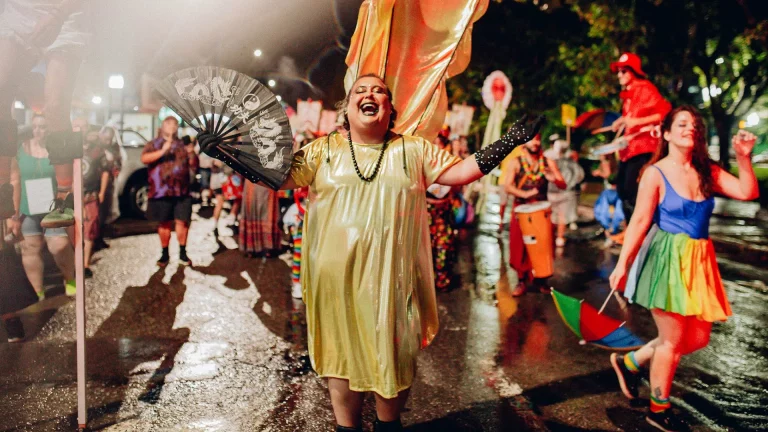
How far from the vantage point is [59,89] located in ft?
12.3

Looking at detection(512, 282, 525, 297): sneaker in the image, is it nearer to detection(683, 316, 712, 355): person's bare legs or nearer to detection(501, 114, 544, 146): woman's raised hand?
detection(683, 316, 712, 355): person's bare legs

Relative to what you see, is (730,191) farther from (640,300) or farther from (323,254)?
(323,254)

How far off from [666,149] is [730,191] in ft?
1.52

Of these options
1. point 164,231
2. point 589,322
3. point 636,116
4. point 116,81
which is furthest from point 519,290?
point 116,81

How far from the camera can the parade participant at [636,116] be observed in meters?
6.29

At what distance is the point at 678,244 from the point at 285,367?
2.89 meters

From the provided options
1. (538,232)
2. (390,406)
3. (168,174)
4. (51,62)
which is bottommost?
(390,406)

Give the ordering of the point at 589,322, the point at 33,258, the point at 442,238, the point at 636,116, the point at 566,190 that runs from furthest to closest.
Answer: the point at 566,190
the point at 442,238
the point at 636,116
the point at 33,258
the point at 589,322

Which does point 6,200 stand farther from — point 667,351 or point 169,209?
point 667,351

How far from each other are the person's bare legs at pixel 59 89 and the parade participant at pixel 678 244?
11.4 ft

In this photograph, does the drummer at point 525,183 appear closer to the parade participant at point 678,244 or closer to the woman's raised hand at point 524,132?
the parade participant at point 678,244

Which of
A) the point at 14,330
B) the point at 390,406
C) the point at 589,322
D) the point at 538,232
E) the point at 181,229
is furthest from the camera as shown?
the point at 181,229

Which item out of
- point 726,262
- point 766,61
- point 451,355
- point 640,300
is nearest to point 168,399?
point 451,355

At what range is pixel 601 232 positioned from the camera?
12578 millimetres
